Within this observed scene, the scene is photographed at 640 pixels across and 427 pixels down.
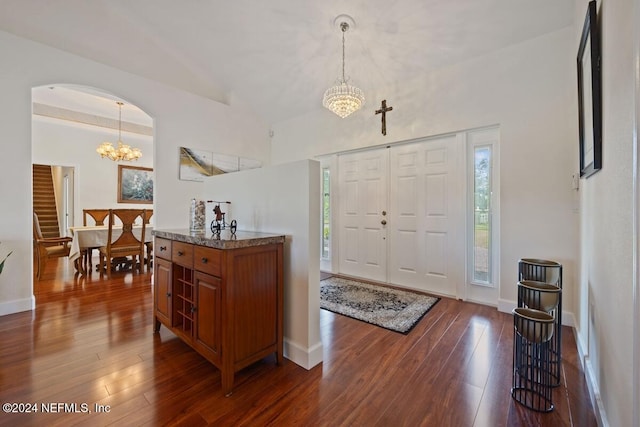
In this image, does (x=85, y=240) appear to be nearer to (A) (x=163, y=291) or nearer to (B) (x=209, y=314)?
(A) (x=163, y=291)

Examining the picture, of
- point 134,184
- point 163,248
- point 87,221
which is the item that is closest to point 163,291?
point 163,248

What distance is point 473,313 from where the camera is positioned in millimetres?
2885

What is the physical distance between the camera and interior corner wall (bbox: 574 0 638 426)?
0.99 m

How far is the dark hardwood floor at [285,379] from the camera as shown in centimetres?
145

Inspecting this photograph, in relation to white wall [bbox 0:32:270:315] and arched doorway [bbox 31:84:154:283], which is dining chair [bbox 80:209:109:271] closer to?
arched doorway [bbox 31:84:154:283]

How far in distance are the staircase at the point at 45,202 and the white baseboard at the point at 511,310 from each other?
9759 mm

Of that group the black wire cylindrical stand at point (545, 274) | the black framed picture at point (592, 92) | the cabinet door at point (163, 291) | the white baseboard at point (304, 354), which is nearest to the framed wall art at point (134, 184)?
the cabinet door at point (163, 291)

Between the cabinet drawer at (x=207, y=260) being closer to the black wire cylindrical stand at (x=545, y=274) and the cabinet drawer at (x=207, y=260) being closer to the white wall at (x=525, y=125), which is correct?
the black wire cylindrical stand at (x=545, y=274)

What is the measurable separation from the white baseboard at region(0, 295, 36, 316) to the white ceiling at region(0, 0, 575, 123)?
2840mm

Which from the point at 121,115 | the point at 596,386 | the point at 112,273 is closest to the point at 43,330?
the point at 112,273

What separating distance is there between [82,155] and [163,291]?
594 centimetres

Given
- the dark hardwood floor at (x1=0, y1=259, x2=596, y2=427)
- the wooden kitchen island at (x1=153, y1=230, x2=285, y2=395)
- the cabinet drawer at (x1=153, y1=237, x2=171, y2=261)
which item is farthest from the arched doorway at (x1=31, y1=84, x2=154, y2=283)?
the wooden kitchen island at (x1=153, y1=230, x2=285, y2=395)

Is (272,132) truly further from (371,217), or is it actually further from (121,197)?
(121,197)

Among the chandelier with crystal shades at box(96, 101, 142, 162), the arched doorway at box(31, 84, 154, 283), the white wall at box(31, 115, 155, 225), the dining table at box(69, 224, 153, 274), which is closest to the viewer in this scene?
the dining table at box(69, 224, 153, 274)
